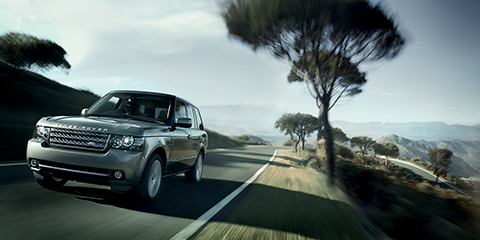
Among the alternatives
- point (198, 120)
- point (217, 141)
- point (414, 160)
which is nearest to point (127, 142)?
point (198, 120)

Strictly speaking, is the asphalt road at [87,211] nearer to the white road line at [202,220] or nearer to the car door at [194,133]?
the white road line at [202,220]

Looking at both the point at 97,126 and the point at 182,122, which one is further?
the point at 182,122

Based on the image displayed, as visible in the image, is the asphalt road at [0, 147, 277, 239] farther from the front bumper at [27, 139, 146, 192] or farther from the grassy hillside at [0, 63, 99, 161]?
the grassy hillside at [0, 63, 99, 161]

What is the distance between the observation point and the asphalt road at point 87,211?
3.39 meters

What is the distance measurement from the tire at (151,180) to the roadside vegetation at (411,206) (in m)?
3.70

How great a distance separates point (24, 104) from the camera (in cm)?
1948

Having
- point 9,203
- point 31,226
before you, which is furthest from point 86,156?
point 9,203

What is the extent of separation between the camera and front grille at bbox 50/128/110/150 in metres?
4.13

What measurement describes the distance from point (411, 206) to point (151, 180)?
4.22 meters

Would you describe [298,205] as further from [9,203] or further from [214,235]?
[9,203]

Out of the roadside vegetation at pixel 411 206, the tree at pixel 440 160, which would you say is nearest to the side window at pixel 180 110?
the roadside vegetation at pixel 411 206

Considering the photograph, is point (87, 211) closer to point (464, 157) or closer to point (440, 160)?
point (464, 157)

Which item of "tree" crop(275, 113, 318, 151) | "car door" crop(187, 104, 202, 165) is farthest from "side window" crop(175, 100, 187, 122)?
"tree" crop(275, 113, 318, 151)

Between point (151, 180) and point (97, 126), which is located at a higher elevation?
point (97, 126)
